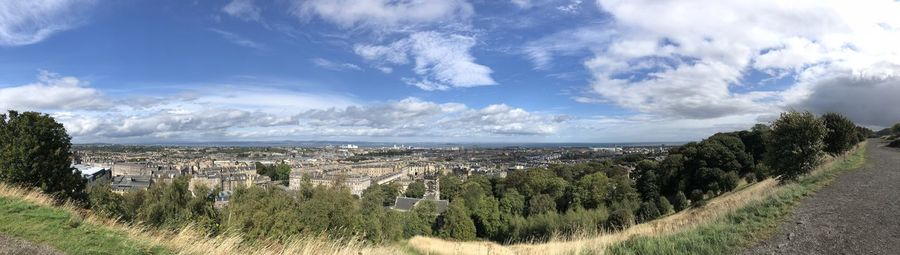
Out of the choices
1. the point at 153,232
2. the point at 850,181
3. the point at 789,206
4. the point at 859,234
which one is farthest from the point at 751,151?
the point at 153,232

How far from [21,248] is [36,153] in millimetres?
25229

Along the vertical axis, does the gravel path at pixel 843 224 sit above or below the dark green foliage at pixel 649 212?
above

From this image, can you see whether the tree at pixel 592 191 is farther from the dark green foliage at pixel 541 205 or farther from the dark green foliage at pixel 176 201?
the dark green foliage at pixel 176 201

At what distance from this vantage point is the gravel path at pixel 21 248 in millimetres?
6043

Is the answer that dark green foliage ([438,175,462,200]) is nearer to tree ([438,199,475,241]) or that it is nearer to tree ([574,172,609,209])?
tree ([574,172,609,209])

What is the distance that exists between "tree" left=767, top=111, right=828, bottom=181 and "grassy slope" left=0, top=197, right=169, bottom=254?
2247 cm

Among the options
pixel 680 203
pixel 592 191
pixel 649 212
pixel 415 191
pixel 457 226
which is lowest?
pixel 415 191

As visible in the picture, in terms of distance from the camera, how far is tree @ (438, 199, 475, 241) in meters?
44.3

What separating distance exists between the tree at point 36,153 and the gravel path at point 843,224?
27.9 metres

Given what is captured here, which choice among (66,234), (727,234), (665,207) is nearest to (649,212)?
(665,207)

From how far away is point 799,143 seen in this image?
20594mm

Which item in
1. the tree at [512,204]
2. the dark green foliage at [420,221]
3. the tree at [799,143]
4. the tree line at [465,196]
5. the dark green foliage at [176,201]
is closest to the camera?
the tree at [799,143]

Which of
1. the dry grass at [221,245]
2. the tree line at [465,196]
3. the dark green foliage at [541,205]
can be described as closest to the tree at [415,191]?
the tree line at [465,196]

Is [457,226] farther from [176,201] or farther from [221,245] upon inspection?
[221,245]
